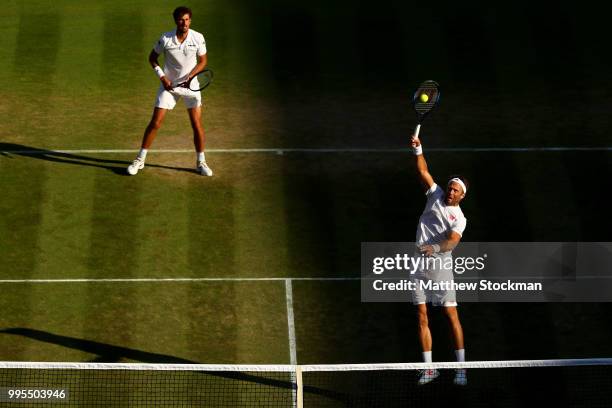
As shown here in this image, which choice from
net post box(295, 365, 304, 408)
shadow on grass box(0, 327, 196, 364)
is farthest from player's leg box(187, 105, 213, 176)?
net post box(295, 365, 304, 408)

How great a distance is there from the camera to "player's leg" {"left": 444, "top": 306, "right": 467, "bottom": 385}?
52.8 ft

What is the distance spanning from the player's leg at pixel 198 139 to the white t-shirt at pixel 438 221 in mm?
4723

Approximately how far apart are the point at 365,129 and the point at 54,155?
4700 millimetres

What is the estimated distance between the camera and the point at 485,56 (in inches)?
961

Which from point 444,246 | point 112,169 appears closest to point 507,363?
point 444,246

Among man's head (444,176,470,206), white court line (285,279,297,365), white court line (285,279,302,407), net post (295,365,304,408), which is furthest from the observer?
white court line (285,279,297,365)

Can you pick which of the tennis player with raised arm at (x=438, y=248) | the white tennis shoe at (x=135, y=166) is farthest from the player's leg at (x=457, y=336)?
the white tennis shoe at (x=135, y=166)

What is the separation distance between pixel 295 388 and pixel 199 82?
224 inches

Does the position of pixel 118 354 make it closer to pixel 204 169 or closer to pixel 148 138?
pixel 148 138

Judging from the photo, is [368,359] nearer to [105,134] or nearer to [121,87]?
[105,134]

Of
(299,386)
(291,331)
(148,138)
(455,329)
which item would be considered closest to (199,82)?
(148,138)

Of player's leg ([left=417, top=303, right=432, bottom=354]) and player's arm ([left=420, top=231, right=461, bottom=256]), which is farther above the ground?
player's arm ([left=420, top=231, right=461, bottom=256])

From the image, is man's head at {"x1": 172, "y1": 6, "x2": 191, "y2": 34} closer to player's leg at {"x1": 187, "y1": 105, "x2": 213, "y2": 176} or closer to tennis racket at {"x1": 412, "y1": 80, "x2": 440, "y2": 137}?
player's leg at {"x1": 187, "y1": 105, "x2": 213, "y2": 176}

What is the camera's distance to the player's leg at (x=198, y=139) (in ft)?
65.5
